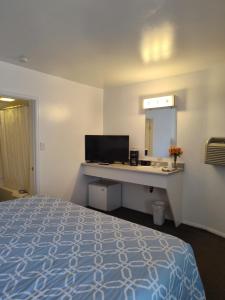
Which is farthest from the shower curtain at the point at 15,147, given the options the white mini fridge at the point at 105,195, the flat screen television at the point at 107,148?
the white mini fridge at the point at 105,195

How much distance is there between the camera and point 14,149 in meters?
4.10

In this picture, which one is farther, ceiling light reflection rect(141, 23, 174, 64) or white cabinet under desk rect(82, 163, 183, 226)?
white cabinet under desk rect(82, 163, 183, 226)

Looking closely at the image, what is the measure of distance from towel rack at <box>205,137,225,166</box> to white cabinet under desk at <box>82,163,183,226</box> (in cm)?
51

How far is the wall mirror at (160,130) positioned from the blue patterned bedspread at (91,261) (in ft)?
6.41

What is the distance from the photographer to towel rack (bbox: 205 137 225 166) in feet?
8.84

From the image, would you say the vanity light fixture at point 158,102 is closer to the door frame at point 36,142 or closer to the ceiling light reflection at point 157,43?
the ceiling light reflection at point 157,43

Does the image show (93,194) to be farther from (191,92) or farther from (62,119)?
(191,92)

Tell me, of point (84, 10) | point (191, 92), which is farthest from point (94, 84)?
point (84, 10)

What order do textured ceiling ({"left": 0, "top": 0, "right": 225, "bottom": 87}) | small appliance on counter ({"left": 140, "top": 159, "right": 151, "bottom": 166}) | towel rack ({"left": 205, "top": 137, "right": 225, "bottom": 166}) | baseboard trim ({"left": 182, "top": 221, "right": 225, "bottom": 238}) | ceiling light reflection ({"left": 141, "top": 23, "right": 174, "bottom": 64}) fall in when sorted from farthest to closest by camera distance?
small appliance on counter ({"left": 140, "top": 159, "right": 151, "bottom": 166})
baseboard trim ({"left": 182, "top": 221, "right": 225, "bottom": 238})
towel rack ({"left": 205, "top": 137, "right": 225, "bottom": 166})
ceiling light reflection ({"left": 141, "top": 23, "right": 174, "bottom": 64})
textured ceiling ({"left": 0, "top": 0, "right": 225, "bottom": 87})

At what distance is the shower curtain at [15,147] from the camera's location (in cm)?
384

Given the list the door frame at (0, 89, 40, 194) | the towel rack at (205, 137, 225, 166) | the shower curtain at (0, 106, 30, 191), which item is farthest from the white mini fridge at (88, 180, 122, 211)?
the towel rack at (205, 137, 225, 166)

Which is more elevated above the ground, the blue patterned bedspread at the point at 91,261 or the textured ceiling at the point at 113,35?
the textured ceiling at the point at 113,35

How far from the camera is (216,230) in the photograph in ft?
9.70

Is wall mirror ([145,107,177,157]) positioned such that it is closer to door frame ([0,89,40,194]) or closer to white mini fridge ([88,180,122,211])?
white mini fridge ([88,180,122,211])
